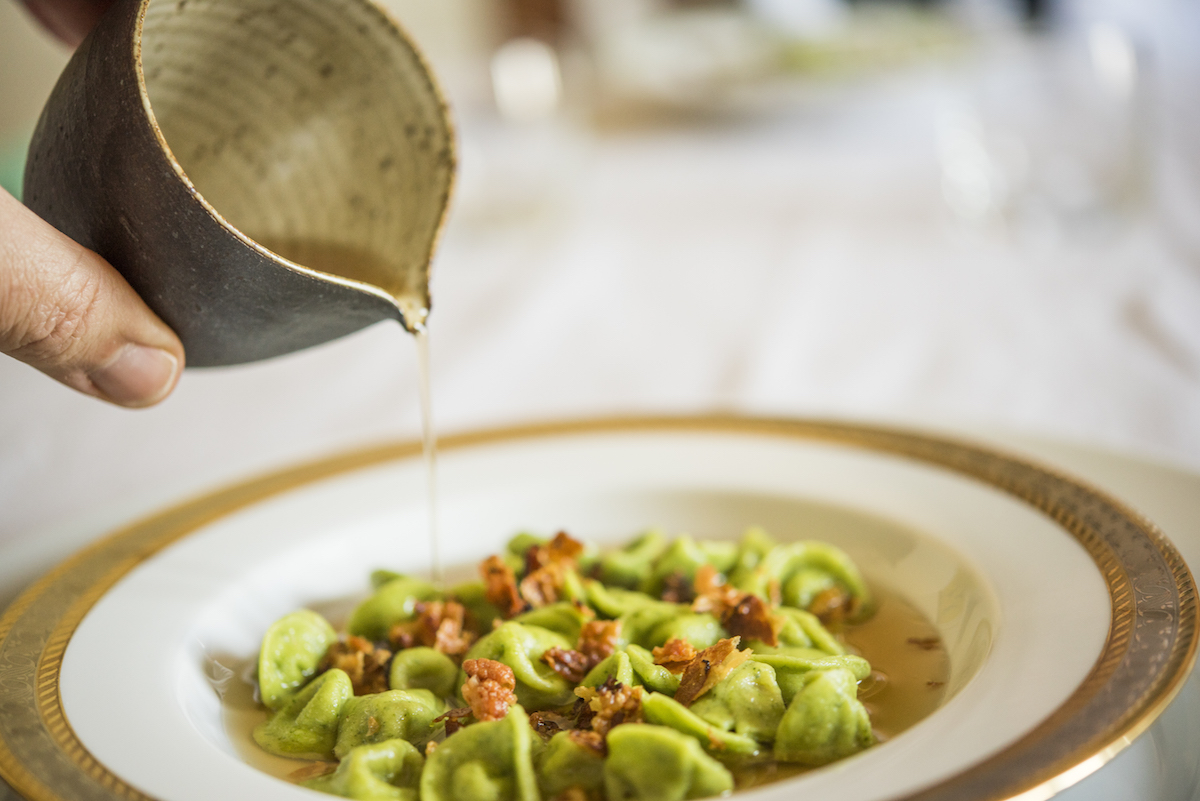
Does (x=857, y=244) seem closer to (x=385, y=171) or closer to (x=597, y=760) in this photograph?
(x=385, y=171)

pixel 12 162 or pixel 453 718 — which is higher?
pixel 12 162

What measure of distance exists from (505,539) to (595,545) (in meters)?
0.17

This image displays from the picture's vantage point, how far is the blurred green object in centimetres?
339

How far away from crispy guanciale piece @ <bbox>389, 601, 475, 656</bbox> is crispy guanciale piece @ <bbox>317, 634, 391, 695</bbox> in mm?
38

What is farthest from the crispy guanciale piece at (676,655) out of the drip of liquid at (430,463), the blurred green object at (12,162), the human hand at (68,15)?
the blurred green object at (12,162)

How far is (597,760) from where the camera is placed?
123 cm

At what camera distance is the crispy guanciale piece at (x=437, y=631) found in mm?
1616

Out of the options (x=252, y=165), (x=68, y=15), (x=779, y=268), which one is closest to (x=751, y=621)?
(x=252, y=165)

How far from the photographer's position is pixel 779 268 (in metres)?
3.44

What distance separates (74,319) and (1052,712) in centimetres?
123

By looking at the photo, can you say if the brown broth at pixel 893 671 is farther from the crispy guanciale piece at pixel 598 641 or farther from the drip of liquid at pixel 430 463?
the drip of liquid at pixel 430 463

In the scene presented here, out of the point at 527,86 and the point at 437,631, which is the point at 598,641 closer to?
the point at 437,631

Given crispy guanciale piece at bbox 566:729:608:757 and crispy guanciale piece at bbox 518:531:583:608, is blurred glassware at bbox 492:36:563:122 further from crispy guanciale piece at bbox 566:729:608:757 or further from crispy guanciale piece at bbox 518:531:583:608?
crispy guanciale piece at bbox 566:729:608:757

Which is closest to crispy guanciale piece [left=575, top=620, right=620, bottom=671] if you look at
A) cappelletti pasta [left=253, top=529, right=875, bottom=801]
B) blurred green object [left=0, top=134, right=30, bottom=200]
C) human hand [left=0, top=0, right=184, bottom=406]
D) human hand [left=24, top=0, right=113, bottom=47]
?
cappelletti pasta [left=253, top=529, right=875, bottom=801]
